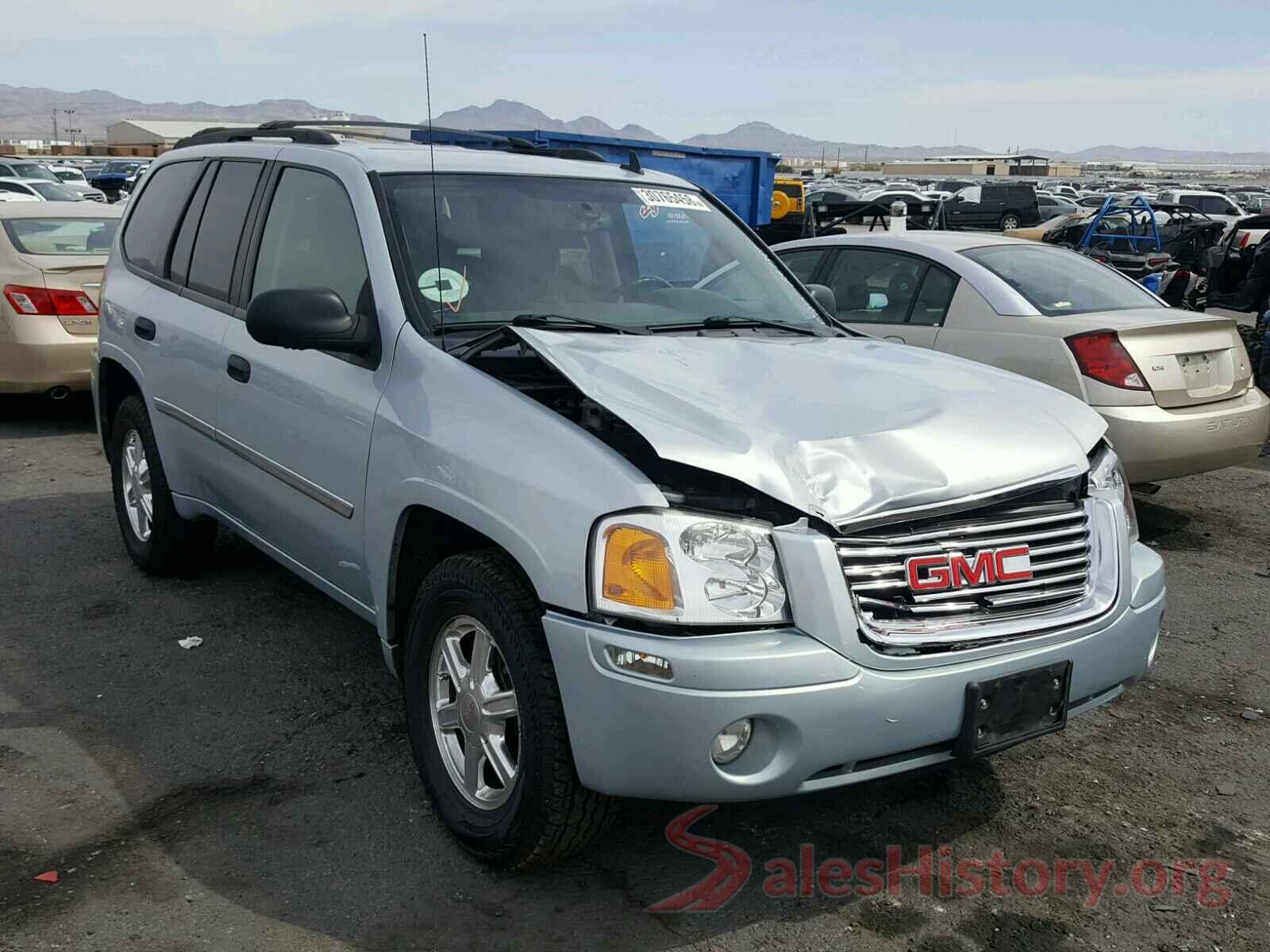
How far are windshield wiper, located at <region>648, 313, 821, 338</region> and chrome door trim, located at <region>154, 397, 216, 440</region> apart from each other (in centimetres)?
180

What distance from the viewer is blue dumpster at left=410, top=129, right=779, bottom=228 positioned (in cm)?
1331

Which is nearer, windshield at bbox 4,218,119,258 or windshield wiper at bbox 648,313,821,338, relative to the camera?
windshield wiper at bbox 648,313,821,338

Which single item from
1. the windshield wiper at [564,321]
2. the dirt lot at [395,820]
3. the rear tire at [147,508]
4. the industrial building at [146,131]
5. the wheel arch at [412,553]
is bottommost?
the dirt lot at [395,820]

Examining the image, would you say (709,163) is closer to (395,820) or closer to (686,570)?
(395,820)

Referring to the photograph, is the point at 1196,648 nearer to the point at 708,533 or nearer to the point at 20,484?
the point at 708,533

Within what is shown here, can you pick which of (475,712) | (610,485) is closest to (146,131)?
(475,712)

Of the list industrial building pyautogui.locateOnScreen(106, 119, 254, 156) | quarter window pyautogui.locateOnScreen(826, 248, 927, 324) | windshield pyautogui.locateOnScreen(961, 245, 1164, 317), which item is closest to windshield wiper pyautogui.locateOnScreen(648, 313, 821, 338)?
windshield pyautogui.locateOnScreen(961, 245, 1164, 317)

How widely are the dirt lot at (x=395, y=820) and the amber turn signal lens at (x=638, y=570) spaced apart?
0.86 m

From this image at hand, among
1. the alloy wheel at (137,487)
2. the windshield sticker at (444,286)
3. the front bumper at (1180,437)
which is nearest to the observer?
the windshield sticker at (444,286)

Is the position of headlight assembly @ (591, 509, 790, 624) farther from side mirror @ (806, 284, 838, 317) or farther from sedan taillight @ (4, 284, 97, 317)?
sedan taillight @ (4, 284, 97, 317)

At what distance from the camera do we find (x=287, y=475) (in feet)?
13.1

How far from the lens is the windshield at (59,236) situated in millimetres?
8867

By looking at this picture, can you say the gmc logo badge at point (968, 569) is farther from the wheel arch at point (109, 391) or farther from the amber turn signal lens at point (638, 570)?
the wheel arch at point (109, 391)

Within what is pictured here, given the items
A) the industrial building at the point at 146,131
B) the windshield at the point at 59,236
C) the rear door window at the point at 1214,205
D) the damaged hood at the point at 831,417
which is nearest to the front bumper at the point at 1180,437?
the damaged hood at the point at 831,417
